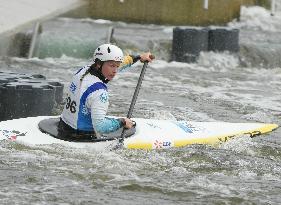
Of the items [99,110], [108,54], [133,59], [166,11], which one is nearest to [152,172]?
[99,110]

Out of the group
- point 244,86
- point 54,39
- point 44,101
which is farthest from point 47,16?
point 44,101

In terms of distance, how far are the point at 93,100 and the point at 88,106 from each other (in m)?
0.10

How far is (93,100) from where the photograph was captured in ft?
25.1

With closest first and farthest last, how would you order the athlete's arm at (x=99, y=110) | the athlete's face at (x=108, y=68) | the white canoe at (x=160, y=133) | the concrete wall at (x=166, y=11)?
the athlete's arm at (x=99, y=110) → the athlete's face at (x=108, y=68) → the white canoe at (x=160, y=133) → the concrete wall at (x=166, y=11)

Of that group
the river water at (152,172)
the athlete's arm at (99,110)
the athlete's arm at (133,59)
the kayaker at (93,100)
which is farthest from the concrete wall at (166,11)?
the athlete's arm at (99,110)

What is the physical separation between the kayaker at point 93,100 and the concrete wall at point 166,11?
1172 cm

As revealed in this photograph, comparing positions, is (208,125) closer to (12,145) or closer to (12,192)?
(12,145)

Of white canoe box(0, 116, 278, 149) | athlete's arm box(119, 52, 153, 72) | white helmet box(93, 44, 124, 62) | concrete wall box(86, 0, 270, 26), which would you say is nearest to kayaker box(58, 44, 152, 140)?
white helmet box(93, 44, 124, 62)

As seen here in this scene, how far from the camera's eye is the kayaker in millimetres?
7664

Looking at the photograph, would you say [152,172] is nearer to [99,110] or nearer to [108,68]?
[99,110]

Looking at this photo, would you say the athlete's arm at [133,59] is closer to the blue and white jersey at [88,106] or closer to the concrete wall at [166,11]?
the blue and white jersey at [88,106]

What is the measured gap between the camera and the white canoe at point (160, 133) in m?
8.02

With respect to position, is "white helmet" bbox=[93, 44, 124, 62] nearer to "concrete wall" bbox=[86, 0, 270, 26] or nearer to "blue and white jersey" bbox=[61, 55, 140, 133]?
"blue and white jersey" bbox=[61, 55, 140, 133]

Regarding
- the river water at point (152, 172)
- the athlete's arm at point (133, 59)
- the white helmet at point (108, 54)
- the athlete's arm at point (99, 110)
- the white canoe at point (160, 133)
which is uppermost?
the white helmet at point (108, 54)
